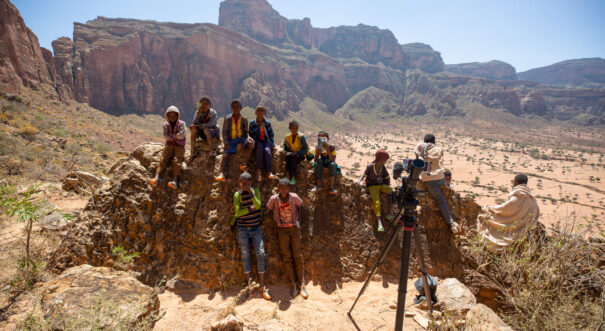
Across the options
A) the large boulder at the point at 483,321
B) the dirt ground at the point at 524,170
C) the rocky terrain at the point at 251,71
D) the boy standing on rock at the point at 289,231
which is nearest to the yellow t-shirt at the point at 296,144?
the boy standing on rock at the point at 289,231

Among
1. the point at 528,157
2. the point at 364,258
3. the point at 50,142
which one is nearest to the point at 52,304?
the point at 364,258

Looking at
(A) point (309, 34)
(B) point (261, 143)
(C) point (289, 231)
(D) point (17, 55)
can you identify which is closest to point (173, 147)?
(B) point (261, 143)

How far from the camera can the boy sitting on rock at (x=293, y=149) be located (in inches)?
182

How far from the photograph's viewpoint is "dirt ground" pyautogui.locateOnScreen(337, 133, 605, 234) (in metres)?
19.8

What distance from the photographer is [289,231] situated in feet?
12.8

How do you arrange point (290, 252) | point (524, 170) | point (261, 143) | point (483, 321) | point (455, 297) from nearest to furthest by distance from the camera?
point (483, 321), point (455, 297), point (290, 252), point (261, 143), point (524, 170)

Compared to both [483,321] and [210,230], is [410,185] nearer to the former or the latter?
[483,321]

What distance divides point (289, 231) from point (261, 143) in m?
1.74

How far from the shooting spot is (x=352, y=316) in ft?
11.2

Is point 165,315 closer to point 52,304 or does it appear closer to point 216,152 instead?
point 52,304

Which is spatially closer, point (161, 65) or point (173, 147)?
point (173, 147)

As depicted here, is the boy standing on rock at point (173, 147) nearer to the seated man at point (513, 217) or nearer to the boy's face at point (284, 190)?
the boy's face at point (284, 190)

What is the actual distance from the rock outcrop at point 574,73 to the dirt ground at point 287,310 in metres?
172

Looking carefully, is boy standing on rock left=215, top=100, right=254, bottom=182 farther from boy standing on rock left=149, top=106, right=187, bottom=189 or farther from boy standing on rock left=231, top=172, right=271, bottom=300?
boy standing on rock left=231, top=172, right=271, bottom=300
